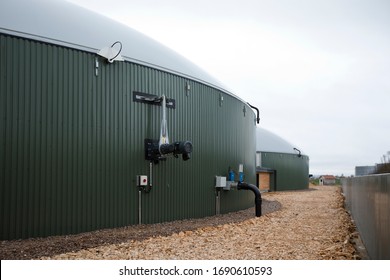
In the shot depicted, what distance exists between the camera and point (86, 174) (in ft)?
31.9

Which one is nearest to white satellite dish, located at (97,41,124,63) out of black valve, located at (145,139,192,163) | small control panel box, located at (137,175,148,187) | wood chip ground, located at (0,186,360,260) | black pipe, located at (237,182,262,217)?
black valve, located at (145,139,192,163)

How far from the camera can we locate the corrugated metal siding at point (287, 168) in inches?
1362

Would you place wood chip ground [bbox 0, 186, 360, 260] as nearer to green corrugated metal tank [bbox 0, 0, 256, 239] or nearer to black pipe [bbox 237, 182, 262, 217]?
green corrugated metal tank [bbox 0, 0, 256, 239]

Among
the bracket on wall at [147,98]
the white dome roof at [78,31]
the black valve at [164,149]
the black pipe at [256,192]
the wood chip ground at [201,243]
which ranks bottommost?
the wood chip ground at [201,243]

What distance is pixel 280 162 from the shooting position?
3541cm

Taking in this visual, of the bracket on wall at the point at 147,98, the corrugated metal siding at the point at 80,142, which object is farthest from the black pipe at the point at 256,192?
the bracket on wall at the point at 147,98

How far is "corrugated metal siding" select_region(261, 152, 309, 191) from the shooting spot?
113 ft

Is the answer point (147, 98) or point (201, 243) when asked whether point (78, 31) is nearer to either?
point (147, 98)

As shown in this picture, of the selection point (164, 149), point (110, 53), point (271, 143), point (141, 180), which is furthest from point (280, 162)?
point (110, 53)

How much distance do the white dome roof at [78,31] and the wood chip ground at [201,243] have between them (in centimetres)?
451

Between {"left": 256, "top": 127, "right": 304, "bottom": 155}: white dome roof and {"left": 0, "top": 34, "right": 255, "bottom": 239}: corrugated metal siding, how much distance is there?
23.1 metres

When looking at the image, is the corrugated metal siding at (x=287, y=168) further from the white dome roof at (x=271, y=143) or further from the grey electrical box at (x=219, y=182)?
the grey electrical box at (x=219, y=182)

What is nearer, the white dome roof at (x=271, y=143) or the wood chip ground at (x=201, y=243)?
the wood chip ground at (x=201, y=243)

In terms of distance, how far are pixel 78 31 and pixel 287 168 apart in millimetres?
28879
